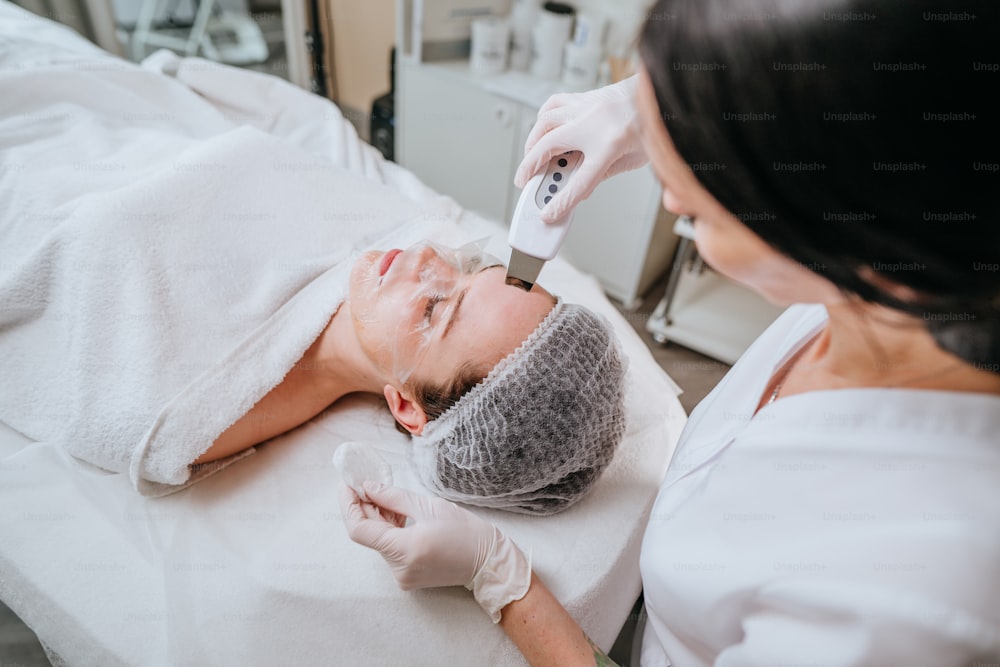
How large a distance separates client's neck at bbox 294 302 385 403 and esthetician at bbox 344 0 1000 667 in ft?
2.12

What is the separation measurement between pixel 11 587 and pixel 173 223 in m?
0.71

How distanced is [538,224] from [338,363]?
0.54 m

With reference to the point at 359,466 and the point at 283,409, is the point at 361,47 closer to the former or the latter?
the point at 283,409

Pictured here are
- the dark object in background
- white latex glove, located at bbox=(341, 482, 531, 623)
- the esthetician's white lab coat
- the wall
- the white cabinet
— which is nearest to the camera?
the esthetician's white lab coat

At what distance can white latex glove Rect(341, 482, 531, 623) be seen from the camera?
868mm

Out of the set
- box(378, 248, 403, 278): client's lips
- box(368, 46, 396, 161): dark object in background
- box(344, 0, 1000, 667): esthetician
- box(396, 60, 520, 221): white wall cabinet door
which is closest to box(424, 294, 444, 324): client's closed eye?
box(378, 248, 403, 278): client's lips

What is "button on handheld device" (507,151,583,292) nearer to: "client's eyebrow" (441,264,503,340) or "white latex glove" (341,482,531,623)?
"client's eyebrow" (441,264,503,340)

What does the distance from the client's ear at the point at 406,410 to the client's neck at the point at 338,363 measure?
72mm

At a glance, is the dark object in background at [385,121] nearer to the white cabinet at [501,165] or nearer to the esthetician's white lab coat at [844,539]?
the white cabinet at [501,165]

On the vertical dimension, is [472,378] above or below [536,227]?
below

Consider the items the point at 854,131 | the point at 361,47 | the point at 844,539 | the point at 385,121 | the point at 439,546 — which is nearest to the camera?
the point at 854,131

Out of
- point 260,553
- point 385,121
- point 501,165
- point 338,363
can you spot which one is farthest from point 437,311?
point 385,121

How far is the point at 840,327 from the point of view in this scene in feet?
1.97

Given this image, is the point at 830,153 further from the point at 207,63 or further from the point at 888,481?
the point at 207,63
